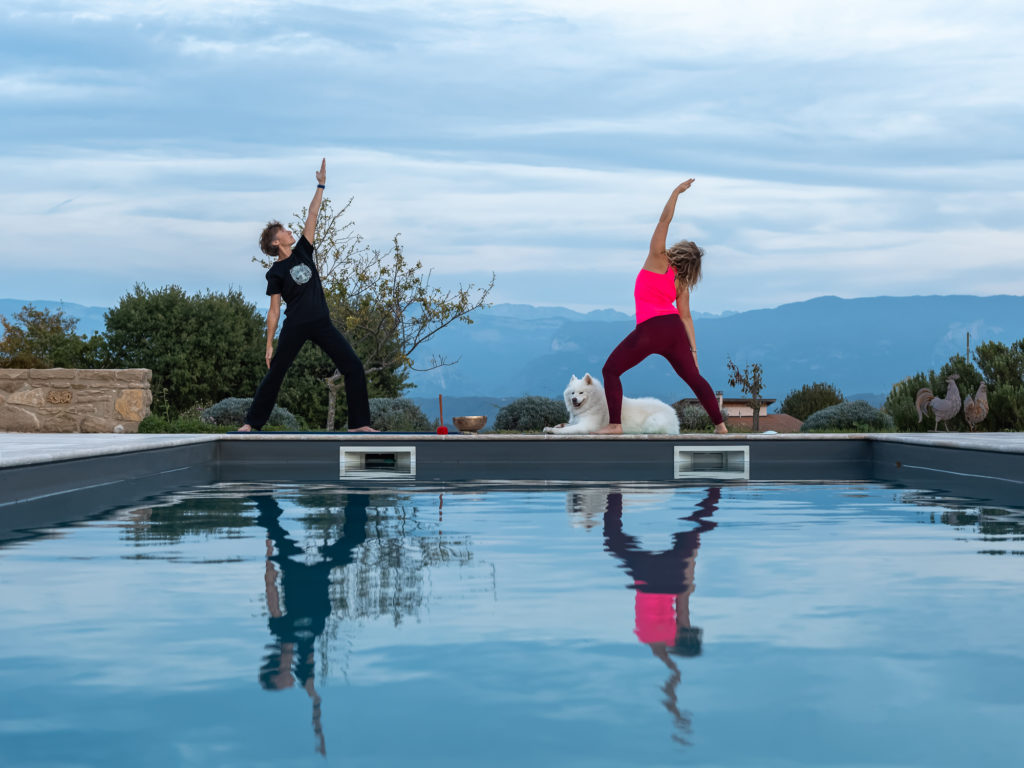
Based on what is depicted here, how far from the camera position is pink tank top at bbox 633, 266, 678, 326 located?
11156 mm

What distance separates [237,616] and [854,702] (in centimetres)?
215

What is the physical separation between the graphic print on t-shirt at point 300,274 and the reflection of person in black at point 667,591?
5581 mm

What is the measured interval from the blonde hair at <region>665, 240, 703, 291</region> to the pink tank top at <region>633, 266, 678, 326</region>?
0.10 meters

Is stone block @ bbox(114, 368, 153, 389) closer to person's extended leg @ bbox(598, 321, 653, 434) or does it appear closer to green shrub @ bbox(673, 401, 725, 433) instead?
person's extended leg @ bbox(598, 321, 653, 434)

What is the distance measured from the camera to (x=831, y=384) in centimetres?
3172

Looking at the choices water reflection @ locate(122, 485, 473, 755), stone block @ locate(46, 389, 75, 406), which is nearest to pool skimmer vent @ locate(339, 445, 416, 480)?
water reflection @ locate(122, 485, 473, 755)

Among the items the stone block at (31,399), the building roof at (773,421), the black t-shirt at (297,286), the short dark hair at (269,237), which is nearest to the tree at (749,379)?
the building roof at (773,421)

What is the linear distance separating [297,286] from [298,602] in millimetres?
7661

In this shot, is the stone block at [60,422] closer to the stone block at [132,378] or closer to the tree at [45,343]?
the stone block at [132,378]

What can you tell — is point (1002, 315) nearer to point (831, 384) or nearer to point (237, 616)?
point (831, 384)

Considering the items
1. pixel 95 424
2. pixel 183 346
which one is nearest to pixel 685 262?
pixel 95 424

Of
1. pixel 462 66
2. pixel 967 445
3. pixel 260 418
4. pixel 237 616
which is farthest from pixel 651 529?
pixel 462 66

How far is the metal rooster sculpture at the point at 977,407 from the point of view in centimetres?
1370

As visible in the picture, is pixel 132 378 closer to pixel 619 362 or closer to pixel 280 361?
pixel 280 361
